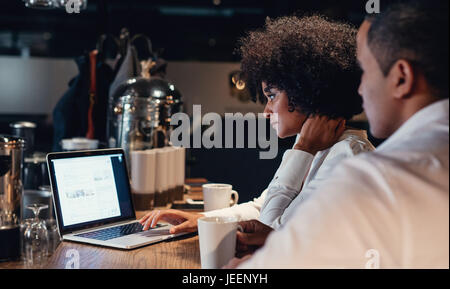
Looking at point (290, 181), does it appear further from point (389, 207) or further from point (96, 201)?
point (389, 207)

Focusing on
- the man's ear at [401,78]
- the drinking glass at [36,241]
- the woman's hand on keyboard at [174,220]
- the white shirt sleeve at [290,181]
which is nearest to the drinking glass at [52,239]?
the drinking glass at [36,241]

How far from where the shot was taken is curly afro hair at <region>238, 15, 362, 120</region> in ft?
5.37

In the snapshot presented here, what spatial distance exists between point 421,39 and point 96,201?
1105mm

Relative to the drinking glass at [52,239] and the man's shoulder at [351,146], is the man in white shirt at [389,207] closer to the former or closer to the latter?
the man's shoulder at [351,146]

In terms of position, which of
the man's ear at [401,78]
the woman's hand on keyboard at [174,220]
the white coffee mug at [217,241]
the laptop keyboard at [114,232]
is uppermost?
the man's ear at [401,78]

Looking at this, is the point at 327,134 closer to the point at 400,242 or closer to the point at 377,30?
the point at 377,30

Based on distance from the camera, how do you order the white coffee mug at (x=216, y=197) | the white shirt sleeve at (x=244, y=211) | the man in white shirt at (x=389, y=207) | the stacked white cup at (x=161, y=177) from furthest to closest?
the stacked white cup at (x=161, y=177), the white coffee mug at (x=216, y=197), the white shirt sleeve at (x=244, y=211), the man in white shirt at (x=389, y=207)

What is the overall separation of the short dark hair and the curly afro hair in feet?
2.37

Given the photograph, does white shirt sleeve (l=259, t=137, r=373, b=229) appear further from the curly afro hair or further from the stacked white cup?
the stacked white cup

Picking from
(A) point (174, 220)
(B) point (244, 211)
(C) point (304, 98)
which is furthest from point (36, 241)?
(C) point (304, 98)

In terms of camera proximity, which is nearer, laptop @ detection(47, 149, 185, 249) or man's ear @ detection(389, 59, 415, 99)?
man's ear @ detection(389, 59, 415, 99)

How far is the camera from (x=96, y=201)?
5.33 feet

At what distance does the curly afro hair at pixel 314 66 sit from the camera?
164 cm

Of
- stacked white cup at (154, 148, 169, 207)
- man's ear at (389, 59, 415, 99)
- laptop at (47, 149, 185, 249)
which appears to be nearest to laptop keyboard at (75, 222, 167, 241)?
laptop at (47, 149, 185, 249)
